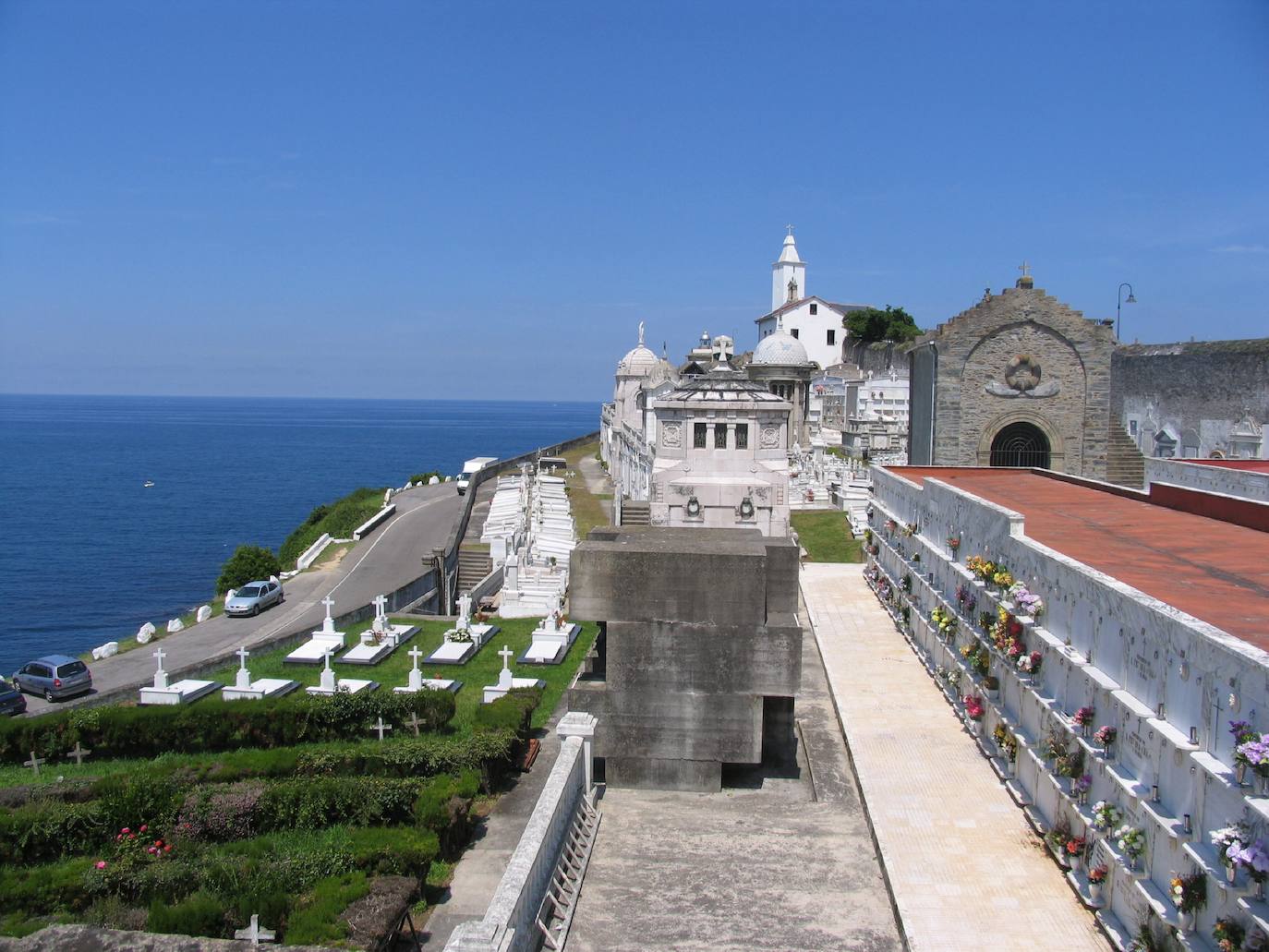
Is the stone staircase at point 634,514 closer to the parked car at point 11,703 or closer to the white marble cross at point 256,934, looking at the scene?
the parked car at point 11,703

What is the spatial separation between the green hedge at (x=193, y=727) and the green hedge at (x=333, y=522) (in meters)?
34.0

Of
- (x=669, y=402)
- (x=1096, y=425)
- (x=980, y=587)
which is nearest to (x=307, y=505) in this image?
(x=669, y=402)

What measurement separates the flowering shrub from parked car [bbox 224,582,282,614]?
2541 cm

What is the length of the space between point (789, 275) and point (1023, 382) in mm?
84537

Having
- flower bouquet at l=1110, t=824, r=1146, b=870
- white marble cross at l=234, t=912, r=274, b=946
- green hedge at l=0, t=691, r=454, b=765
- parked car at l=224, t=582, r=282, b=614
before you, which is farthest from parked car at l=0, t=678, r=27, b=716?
flower bouquet at l=1110, t=824, r=1146, b=870

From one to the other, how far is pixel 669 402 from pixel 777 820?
66.4ft

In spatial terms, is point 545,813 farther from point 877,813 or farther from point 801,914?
point 877,813

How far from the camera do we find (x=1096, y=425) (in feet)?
108

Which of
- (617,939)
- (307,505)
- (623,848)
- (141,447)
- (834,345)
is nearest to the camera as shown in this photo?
(617,939)

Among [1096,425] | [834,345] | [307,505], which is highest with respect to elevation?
[834,345]

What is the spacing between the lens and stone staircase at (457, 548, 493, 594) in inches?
1522

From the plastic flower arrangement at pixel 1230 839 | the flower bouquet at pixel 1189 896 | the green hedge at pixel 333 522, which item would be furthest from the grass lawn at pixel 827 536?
the plastic flower arrangement at pixel 1230 839

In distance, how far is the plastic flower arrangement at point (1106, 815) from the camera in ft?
34.8

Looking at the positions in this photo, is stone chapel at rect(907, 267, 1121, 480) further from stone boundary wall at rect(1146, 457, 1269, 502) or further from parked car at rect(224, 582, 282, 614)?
parked car at rect(224, 582, 282, 614)
